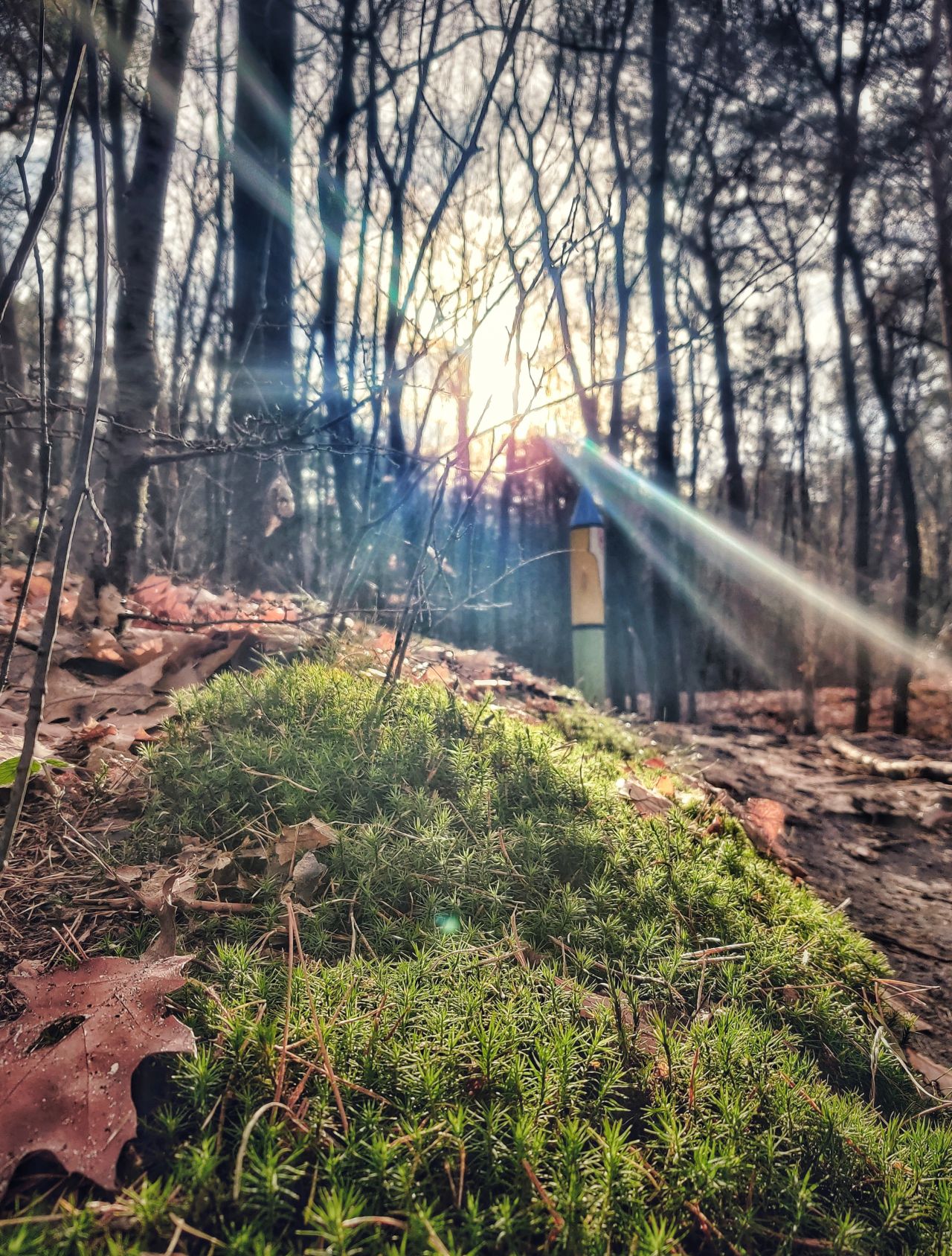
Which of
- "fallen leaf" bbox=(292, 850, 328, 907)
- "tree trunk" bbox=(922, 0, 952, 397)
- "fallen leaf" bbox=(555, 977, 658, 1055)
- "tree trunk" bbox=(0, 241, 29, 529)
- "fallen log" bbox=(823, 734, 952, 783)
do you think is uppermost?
"tree trunk" bbox=(922, 0, 952, 397)

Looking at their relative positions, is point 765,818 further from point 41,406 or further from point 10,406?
point 10,406

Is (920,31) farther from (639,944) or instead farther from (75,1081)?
(75,1081)

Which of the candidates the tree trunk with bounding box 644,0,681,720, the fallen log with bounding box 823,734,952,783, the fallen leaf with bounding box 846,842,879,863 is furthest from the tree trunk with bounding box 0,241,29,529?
the tree trunk with bounding box 644,0,681,720

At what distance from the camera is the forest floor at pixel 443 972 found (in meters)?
1.14

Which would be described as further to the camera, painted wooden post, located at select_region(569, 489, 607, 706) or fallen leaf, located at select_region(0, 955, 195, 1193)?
painted wooden post, located at select_region(569, 489, 607, 706)

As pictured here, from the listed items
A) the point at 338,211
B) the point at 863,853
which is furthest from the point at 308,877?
the point at 338,211

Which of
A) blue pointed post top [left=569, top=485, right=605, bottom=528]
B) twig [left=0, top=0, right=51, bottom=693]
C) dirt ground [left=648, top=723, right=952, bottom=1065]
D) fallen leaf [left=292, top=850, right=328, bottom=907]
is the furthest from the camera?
blue pointed post top [left=569, top=485, right=605, bottom=528]

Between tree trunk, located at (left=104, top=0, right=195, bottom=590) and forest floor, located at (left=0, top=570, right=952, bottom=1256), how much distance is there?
76 cm

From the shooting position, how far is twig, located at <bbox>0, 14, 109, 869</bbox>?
4.05ft

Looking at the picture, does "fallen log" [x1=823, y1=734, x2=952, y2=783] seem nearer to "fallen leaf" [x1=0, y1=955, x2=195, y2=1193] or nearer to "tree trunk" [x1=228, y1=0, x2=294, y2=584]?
"tree trunk" [x1=228, y1=0, x2=294, y2=584]

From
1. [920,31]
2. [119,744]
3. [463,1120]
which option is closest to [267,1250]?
[463,1120]

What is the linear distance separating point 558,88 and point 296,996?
144 inches

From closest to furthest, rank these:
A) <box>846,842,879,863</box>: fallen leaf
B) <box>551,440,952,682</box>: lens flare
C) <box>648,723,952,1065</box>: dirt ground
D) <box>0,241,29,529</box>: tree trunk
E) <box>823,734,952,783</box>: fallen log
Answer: <box>648,723,952,1065</box>: dirt ground, <box>0,241,29,529</box>: tree trunk, <box>846,842,879,863</box>: fallen leaf, <box>823,734,952,783</box>: fallen log, <box>551,440,952,682</box>: lens flare

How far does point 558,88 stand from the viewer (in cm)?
309
